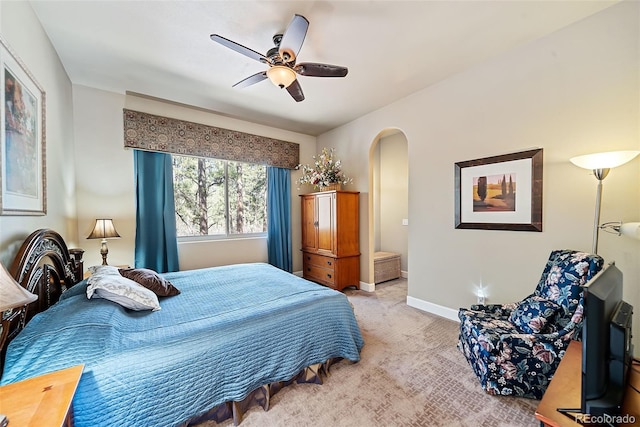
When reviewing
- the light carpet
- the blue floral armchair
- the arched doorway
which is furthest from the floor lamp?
the arched doorway

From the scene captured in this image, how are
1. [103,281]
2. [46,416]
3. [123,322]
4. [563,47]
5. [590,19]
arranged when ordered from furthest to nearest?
[563,47] → [590,19] → [103,281] → [123,322] → [46,416]

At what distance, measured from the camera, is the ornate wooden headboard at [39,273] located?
1.25 meters

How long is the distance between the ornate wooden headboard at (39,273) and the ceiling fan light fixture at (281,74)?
2.03 meters

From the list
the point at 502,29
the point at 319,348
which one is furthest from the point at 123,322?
the point at 502,29

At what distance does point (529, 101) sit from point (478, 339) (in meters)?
2.29

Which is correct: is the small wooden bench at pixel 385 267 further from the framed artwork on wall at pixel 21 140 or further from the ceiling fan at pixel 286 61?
the framed artwork on wall at pixel 21 140

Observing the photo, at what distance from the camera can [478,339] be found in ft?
6.03

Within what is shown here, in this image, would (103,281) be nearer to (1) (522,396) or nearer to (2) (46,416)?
(2) (46,416)

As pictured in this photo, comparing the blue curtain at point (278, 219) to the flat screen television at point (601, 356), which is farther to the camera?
the blue curtain at point (278, 219)

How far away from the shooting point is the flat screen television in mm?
772

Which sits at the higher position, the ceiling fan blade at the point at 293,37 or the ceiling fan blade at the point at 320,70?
the ceiling fan blade at the point at 293,37

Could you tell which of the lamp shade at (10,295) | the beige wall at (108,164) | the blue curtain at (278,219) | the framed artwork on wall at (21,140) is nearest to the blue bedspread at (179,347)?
the lamp shade at (10,295)

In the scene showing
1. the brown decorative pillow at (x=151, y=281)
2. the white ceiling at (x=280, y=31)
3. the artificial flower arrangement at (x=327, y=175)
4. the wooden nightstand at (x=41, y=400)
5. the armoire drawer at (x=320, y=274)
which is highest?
the white ceiling at (x=280, y=31)

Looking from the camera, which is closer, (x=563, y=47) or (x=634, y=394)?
(x=634, y=394)
